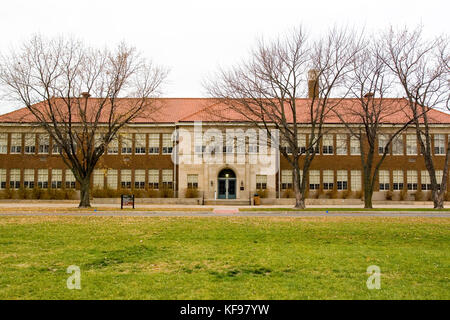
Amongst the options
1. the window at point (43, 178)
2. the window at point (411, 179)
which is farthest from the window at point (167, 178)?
the window at point (411, 179)

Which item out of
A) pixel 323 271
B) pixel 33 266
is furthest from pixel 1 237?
pixel 323 271

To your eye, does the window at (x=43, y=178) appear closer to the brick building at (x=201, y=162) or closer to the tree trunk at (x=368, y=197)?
the brick building at (x=201, y=162)

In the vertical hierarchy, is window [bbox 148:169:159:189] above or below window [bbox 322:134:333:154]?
below

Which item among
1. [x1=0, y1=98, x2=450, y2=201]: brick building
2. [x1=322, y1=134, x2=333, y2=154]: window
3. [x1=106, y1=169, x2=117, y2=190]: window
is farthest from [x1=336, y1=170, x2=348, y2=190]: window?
[x1=106, y1=169, x2=117, y2=190]: window

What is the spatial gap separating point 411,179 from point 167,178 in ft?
84.5

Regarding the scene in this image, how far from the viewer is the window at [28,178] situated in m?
38.4

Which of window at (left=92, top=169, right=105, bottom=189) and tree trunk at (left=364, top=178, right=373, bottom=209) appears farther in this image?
window at (left=92, top=169, right=105, bottom=189)

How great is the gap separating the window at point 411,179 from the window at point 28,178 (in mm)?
39852

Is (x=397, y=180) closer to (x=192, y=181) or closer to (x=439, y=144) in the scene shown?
(x=439, y=144)

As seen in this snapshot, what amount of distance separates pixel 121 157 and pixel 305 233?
97.0ft

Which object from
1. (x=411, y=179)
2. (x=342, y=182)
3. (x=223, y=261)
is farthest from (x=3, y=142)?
(x=411, y=179)

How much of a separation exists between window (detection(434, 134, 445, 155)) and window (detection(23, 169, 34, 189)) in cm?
4323

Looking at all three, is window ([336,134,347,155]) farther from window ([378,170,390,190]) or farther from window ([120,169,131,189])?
window ([120,169,131,189])

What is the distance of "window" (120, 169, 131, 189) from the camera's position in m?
37.9
